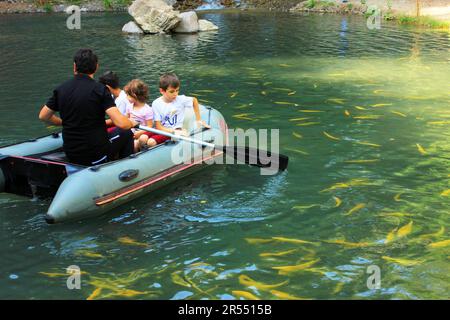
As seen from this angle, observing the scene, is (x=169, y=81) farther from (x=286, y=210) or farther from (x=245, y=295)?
(x=245, y=295)

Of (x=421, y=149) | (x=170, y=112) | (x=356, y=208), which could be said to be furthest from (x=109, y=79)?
(x=421, y=149)

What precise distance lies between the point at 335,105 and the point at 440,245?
5121mm

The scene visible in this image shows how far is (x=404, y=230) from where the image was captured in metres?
5.23

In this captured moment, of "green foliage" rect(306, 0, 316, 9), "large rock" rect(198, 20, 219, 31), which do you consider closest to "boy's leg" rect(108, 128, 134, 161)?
"large rock" rect(198, 20, 219, 31)

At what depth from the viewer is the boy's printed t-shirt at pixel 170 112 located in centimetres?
660

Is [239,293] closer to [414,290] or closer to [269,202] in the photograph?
[414,290]

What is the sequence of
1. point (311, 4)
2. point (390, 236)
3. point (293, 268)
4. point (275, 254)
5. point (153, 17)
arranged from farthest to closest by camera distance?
1. point (311, 4)
2. point (153, 17)
3. point (390, 236)
4. point (275, 254)
5. point (293, 268)

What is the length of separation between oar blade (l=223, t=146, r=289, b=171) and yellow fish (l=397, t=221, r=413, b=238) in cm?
172

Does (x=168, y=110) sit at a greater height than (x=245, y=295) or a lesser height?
greater

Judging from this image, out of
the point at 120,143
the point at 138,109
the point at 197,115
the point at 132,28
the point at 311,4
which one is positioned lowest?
the point at 120,143

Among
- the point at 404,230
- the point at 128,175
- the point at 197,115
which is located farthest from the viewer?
the point at 197,115

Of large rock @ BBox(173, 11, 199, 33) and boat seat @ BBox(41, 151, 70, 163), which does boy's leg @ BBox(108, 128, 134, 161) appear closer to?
boat seat @ BBox(41, 151, 70, 163)

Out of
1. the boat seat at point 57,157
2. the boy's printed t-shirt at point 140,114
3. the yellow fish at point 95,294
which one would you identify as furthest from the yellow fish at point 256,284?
the boy's printed t-shirt at point 140,114

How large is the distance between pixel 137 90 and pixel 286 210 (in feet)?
7.05
